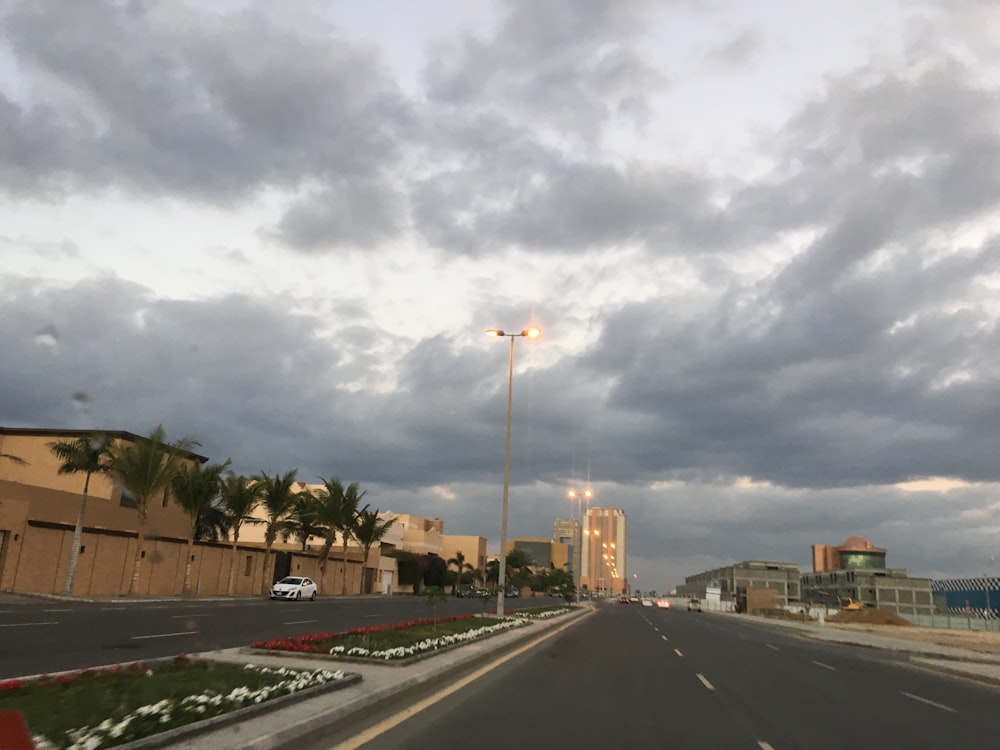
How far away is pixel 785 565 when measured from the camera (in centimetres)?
17862

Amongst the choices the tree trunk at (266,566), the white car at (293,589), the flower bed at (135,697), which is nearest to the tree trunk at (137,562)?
the white car at (293,589)

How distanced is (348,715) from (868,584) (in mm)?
151450

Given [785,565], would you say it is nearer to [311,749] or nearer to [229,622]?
[229,622]

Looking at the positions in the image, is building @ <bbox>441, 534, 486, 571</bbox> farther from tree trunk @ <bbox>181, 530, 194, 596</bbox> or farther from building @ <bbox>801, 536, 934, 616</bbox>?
tree trunk @ <bbox>181, 530, 194, 596</bbox>

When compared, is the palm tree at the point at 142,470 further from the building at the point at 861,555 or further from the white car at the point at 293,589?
the building at the point at 861,555

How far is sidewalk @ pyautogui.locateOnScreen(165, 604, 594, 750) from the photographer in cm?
705

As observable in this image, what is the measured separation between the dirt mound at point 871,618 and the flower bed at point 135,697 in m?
73.8

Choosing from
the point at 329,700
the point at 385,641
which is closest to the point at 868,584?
the point at 385,641

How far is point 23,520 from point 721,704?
32.0 metres

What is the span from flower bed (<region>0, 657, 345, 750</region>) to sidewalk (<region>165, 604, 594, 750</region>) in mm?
351

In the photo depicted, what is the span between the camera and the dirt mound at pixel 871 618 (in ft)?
233

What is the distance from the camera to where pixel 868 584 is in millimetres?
139000

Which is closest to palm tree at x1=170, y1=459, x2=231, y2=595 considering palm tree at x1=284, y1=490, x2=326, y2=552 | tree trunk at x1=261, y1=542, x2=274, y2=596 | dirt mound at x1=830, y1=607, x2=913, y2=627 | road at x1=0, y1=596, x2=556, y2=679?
tree trunk at x1=261, y1=542, x2=274, y2=596

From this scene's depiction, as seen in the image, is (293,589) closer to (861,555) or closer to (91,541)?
(91,541)
